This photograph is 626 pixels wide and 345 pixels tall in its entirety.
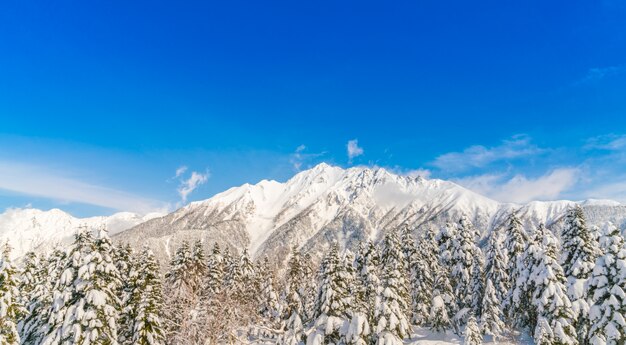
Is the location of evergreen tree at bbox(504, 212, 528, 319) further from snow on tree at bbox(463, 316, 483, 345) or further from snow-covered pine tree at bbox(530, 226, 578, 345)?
snow-covered pine tree at bbox(530, 226, 578, 345)

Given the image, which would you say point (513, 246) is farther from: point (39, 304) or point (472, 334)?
point (39, 304)

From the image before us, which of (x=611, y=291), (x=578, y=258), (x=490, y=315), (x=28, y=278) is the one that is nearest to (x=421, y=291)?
(x=490, y=315)

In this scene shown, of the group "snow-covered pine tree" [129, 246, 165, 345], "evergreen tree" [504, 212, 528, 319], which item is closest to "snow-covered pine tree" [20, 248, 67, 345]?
"snow-covered pine tree" [129, 246, 165, 345]

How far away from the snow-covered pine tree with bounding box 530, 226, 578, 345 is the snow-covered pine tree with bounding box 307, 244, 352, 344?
15.2 m

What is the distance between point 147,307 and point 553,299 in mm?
32429

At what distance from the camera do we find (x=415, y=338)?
160 ft

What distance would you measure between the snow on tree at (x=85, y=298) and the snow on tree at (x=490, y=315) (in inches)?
1344

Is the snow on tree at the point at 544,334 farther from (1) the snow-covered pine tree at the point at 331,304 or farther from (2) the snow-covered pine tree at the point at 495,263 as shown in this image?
(1) the snow-covered pine tree at the point at 331,304

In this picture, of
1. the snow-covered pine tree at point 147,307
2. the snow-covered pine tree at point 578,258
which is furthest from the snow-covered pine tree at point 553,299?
the snow-covered pine tree at point 147,307

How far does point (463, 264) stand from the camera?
49.3 metres

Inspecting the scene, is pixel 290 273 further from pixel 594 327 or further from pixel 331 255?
pixel 594 327

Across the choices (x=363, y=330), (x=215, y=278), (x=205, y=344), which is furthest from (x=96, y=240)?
(x=215, y=278)

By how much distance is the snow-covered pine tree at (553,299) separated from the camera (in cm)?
3338

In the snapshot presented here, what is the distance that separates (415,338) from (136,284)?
98.9 ft
